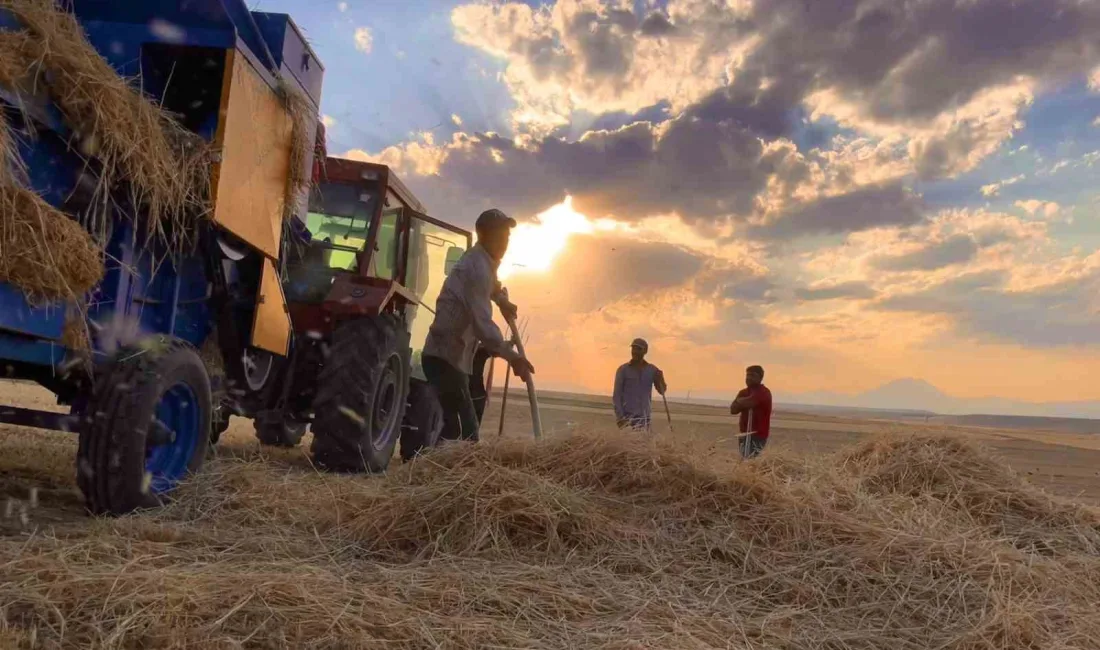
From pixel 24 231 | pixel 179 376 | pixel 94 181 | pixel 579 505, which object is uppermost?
pixel 94 181

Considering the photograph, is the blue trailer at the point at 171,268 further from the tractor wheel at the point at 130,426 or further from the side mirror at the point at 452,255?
the side mirror at the point at 452,255

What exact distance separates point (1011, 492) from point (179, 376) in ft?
15.9

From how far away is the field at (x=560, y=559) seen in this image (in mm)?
2516

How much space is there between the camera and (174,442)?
417 cm

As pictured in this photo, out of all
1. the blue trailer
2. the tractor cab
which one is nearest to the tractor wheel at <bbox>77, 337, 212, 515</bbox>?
the blue trailer

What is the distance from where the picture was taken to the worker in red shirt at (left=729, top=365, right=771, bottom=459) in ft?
25.3

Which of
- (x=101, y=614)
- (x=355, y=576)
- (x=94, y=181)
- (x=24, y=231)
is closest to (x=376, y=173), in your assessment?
(x=94, y=181)

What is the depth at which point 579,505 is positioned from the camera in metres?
3.62

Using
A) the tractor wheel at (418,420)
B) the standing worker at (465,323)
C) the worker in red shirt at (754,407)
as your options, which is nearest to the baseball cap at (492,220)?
the standing worker at (465,323)

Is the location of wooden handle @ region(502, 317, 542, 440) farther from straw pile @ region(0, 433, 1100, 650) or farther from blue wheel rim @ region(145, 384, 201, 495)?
blue wheel rim @ region(145, 384, 201, 495)

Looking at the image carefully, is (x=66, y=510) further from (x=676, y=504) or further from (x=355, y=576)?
(x=676, y=504)

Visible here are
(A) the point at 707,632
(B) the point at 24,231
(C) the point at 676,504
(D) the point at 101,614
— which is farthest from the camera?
(C) the point at 676,504

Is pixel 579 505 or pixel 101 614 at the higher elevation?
pixel 579 505

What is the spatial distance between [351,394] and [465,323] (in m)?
1.18
